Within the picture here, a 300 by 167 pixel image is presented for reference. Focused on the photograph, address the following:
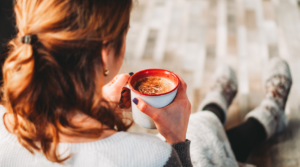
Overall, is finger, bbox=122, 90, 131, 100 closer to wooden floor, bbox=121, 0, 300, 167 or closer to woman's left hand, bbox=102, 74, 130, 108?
woman's left hand, bbox=102, 74, 130, 108

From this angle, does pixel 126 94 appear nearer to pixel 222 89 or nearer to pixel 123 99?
pixel 123 99

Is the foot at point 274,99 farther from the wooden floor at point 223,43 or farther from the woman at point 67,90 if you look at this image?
the woman at point 67,90

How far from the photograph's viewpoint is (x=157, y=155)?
558mm

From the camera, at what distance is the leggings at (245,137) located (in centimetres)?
120

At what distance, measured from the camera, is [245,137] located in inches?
47.9

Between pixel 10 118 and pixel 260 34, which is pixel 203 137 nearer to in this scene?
pixel 10 118

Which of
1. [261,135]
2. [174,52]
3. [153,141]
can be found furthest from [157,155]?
[174,52]

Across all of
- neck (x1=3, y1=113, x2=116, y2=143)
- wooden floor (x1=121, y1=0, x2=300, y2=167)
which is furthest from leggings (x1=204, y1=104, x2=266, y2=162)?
neck (x1=3, y1=113, x2=116, y2=143)

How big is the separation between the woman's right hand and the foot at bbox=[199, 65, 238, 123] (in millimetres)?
753

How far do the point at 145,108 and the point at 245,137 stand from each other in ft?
2.70

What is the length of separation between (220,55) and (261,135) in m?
0.82

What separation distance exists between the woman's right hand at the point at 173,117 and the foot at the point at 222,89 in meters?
0.75

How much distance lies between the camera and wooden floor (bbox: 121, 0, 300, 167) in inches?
62.6

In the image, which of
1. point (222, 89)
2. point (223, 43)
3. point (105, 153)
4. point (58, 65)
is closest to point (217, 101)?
point (222, 89)
